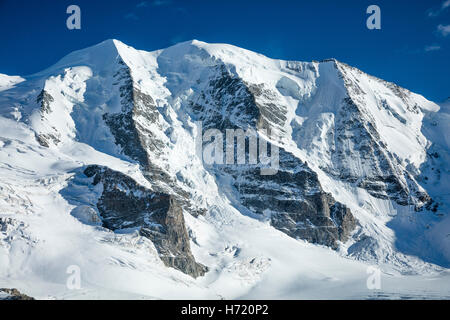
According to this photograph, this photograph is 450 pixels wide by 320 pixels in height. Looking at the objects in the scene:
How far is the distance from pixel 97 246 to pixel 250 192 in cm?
7314

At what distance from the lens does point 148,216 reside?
140875 millimetres

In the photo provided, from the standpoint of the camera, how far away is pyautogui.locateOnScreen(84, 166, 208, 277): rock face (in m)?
138

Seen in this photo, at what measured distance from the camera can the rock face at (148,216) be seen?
451 ft
